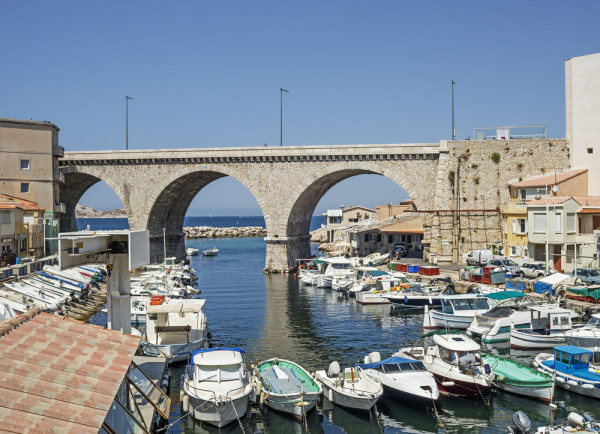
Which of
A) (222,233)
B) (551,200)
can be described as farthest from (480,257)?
(222,233)

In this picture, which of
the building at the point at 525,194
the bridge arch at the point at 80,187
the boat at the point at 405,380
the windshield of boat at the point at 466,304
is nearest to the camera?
the boat at the point at 405,380

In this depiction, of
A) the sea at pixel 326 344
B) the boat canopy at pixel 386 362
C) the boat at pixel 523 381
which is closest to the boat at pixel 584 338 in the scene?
the sea at pixel 326 344

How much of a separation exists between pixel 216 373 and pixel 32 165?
120 ft

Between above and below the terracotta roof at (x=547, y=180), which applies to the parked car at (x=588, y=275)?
below

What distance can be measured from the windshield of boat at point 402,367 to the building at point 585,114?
98.4ft

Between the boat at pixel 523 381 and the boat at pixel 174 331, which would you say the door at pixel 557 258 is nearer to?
the boat at pixel 523 381

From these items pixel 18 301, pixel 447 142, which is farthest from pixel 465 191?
pixel 18 301

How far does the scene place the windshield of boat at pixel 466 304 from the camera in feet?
95.5

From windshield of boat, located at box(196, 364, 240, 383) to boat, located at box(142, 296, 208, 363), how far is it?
459 cm

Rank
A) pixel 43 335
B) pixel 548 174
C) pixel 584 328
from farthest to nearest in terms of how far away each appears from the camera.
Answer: pixel 548 174 → pixel 584 328 → pixel 43 335

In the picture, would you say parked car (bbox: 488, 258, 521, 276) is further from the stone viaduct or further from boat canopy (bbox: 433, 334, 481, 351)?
boat canopy (bbox: 433, 334, 481, 351)

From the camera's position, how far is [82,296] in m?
35.9

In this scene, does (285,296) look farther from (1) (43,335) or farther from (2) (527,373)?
A: (1) (43,335)

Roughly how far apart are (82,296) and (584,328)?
27625mm
